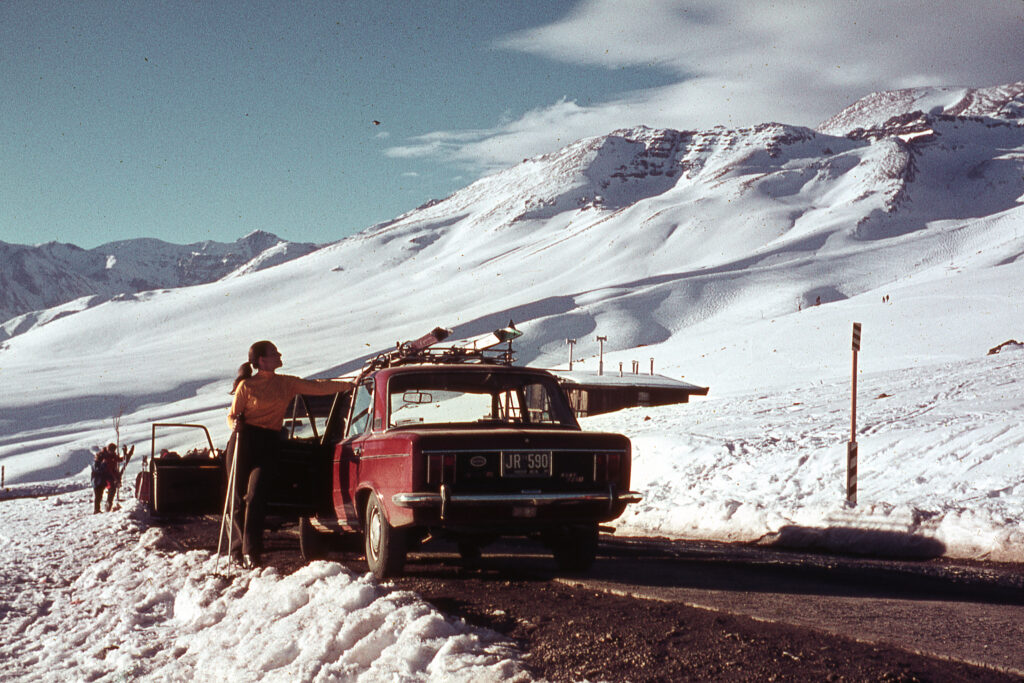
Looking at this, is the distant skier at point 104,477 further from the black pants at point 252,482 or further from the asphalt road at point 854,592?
the asphalt road at point 854,592

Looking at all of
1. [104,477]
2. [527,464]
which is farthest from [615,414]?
[527,464]

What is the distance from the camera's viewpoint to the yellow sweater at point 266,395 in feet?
28.0

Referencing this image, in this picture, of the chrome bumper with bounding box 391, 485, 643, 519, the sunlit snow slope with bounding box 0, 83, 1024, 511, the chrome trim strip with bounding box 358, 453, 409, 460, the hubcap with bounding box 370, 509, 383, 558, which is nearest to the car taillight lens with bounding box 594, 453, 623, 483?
the chrome bumper with bounding box 391, 485, 643, 519

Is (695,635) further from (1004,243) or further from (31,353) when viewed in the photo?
(31,353)

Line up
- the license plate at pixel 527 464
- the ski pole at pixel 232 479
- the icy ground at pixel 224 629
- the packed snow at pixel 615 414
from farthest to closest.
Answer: the ski pole at pixel 232 479 → the license plate at pixel 527 464 → the packed snow at pixel 615 414 → the icy ground at pixel 224 629

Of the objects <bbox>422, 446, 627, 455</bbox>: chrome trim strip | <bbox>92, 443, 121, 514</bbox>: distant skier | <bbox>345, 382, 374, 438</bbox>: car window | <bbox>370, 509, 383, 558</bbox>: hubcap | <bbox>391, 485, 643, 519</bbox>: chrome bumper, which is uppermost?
<bbox>345, 382, 374, 438</bbox>: car window

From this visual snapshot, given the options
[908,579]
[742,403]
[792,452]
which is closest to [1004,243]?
[742,403]

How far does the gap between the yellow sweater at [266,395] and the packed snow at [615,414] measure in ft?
4.40

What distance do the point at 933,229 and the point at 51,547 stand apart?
17735cm

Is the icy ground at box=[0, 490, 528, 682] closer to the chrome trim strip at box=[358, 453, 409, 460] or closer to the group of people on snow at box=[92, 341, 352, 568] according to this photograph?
the group of people on snow at box=[92, 341, 352, 568]

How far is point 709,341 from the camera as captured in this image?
274 ft

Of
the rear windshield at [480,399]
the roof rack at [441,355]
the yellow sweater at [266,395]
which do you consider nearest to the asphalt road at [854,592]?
the rear windshield at [480,399]

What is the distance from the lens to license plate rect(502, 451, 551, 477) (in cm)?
768

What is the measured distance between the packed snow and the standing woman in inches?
19.7
